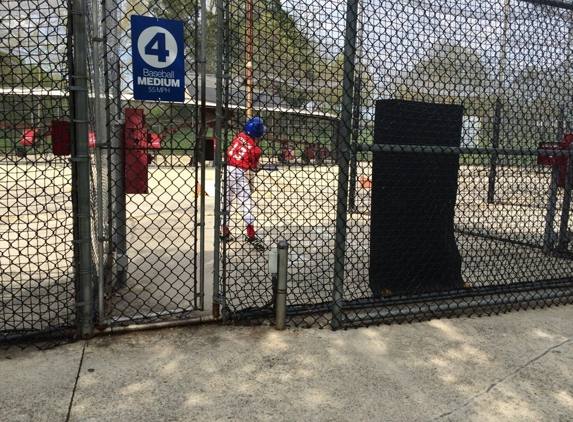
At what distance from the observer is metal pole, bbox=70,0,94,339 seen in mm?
2705

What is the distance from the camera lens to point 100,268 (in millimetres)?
2961

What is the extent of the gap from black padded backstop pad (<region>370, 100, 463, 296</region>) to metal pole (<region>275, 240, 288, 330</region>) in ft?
3.02

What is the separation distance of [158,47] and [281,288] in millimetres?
1810

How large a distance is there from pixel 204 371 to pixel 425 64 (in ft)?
9.00

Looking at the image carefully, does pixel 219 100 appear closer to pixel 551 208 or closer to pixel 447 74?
pixel 447 74

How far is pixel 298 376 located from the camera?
104 inches

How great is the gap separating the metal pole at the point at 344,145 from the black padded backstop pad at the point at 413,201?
1.81ft

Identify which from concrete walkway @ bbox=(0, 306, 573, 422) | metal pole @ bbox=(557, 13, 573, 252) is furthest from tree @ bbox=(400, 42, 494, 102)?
concrete walkway @ bbox=(0, 306, 573, 422)

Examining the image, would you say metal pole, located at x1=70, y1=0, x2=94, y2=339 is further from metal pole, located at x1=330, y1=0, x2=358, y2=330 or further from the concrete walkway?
metal pole, located at x1=330, y1=0, x2=358, y2=330

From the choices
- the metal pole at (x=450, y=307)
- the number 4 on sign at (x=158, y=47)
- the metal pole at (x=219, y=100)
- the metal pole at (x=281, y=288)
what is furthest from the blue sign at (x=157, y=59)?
the metal pole at (x=450, y=307)

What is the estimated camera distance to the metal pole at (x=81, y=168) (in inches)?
106

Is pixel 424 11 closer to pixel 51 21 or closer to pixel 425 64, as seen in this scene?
pixel 425 64

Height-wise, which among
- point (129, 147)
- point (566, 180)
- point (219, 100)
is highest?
point (219, 100)

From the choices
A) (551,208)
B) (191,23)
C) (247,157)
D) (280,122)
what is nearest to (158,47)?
(191,23)
